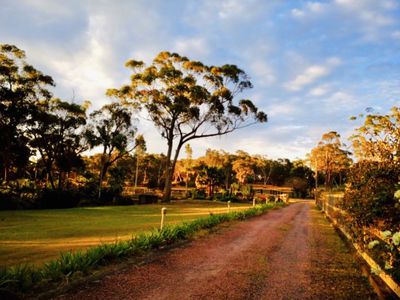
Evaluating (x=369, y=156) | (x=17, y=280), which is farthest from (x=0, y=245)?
(x=369, y=156)

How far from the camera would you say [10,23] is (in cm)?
1336

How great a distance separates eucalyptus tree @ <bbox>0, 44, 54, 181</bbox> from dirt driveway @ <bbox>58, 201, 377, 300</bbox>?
2303 centimetres

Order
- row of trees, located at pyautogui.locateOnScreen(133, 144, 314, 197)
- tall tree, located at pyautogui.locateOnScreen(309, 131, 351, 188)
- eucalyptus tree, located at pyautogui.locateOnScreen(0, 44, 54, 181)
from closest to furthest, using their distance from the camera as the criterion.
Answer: eucalyptus tree, located at pyautogui.locateOnScreen(0, 44, 54, 181) < tall tree, located at pyautogui.locateOnScreen(309, 131, 351, 188) < row of trees, located at pyautogui.locateOnScreen(133, 144, 314, 197)

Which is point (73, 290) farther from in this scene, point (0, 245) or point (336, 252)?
point (336, 252)

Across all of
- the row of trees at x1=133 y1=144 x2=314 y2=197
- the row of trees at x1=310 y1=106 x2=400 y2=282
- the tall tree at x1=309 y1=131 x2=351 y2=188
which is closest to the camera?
the row of trees at x1=310 y1=106 x2=400 y2=282

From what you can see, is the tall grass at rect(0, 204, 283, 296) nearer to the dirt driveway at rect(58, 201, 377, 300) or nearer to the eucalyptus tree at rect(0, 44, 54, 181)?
the dirt driveway at rect(58, 201, 377, 300)

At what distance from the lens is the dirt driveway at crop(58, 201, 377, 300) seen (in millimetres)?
4871

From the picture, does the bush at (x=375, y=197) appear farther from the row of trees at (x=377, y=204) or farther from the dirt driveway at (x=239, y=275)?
the dirt driveway at (x=239, y=275)

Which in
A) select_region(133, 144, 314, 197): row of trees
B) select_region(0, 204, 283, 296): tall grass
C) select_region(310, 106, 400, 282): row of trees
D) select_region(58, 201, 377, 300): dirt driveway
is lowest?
select_region(58, 201, 377, 300): dirt driveway

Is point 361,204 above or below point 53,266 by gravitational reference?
above

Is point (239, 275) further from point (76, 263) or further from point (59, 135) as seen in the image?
point (59, 135)

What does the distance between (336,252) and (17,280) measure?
7.65 meters

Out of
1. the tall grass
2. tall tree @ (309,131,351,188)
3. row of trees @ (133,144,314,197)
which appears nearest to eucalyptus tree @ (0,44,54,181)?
the tall grass

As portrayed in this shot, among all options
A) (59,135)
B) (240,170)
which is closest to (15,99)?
(59,135)
